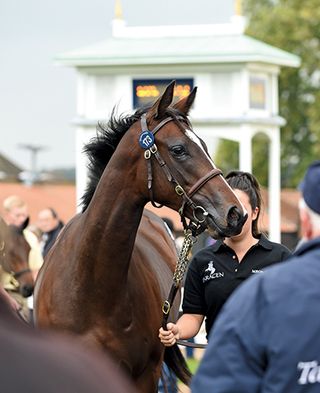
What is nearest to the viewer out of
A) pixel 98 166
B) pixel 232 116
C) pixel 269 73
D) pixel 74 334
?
pixel 74 334

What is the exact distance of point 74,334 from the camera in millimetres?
5969

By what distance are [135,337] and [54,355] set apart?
4.14m

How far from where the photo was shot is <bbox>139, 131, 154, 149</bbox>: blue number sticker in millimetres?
5938

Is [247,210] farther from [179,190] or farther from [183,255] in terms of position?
[183,255]

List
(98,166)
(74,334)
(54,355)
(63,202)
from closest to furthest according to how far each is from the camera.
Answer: (54,355), (74,334), (98,166), (63,202)

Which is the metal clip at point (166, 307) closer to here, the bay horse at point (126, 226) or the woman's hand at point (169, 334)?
the bay horse at point (126, 226)

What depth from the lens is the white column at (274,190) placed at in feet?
73.8

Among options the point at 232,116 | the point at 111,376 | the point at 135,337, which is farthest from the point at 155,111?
the point at 232,116

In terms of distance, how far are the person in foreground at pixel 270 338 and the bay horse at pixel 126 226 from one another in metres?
2.75

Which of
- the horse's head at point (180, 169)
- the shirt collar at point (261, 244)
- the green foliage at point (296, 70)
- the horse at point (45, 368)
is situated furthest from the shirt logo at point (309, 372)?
the green foliage at point (296, 70)

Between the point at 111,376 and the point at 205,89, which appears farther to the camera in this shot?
the point at 205,89

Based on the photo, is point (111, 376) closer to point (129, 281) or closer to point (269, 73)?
point (129, 281)

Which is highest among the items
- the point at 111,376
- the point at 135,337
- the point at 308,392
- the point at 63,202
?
the point at 111,376

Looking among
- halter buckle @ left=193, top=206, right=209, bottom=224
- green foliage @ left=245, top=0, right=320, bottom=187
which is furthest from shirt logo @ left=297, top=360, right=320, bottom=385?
green foliage @ left=245, top=0, right=320, bottom=187
